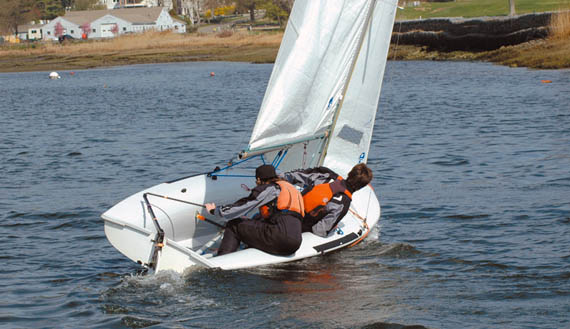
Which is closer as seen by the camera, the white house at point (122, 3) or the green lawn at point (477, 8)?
the green lawn at point (477, 8)

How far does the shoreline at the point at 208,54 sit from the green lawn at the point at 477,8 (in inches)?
384

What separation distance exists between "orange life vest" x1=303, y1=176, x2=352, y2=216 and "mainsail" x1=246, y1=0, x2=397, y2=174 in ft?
3.19

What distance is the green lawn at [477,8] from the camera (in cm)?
5233

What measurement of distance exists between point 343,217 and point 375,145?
28.4ft

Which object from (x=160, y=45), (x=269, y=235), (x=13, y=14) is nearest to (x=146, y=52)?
(x=160, y=45)

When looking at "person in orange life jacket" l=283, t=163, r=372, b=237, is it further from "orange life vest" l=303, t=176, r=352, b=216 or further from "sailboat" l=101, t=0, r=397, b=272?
"sailboat" l=101, t=0, r=397, b=272

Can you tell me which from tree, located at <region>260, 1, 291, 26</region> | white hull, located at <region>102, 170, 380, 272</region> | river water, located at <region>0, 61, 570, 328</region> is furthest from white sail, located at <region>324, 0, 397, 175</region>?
tree, located at <region>260, 1, 291, 26</region>

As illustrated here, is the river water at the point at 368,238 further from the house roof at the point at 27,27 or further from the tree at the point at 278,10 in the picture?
the house roof at the point at 27,27

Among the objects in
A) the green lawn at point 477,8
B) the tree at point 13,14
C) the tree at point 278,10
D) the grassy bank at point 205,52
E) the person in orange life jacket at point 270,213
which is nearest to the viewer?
the person in orange life jacket at point 270,213

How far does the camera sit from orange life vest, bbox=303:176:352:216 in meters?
8.59

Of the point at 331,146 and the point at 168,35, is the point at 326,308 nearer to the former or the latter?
the point at 331,146

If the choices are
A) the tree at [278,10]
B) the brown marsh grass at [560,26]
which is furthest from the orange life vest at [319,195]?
the tree at [278,10]

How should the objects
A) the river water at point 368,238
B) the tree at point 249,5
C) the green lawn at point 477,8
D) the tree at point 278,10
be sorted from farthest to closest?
the tree at point 249,5, the tree at point 278,10, the green lawn at point 477,8, the river water at point 368,238

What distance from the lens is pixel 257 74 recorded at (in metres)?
39.5
